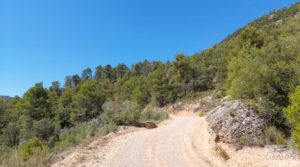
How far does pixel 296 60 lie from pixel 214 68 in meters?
33.7

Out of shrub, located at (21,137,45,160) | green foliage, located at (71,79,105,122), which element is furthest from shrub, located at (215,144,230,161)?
green foliage, located at (71,79,105,122)

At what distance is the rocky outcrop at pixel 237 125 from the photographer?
688 centimetres

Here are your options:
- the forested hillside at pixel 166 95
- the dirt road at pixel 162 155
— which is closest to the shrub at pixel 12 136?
the forested hillside at pixel 166 95

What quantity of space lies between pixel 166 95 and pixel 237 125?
30.1 meters

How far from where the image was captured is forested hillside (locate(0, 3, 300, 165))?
26.2ft

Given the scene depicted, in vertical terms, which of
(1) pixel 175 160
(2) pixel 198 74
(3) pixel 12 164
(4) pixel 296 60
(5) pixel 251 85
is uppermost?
(2) pixel 198 74

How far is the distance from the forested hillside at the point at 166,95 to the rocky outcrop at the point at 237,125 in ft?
2.09

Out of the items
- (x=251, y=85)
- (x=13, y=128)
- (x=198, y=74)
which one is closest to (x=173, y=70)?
(x=198, y=74)

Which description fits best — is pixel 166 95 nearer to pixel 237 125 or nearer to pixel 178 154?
pixel 178 154

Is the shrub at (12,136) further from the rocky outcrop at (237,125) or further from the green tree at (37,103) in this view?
the rocky outcrop at (237,125)

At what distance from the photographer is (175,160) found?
286 inches

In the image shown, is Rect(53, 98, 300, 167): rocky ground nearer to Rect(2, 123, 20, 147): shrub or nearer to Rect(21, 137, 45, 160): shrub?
Rect(21, 137, 45, 160): shrub

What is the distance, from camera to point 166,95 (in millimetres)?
37375

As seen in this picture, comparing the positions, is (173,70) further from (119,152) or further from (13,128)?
(119,152)
